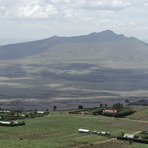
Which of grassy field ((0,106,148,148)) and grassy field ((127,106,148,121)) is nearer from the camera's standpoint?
grassy field ((0,106,148,148))

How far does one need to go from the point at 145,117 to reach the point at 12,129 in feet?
150

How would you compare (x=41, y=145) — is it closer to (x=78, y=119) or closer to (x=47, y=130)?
(x=47, y=130)

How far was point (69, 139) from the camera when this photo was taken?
3728 inches

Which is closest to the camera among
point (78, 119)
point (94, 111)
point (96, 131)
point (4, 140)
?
point (4, 140)

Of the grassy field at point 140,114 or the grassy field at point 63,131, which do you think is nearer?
the grassy field at point 63,131

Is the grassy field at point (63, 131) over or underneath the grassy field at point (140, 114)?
underneath

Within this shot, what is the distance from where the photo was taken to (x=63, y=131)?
351 feet

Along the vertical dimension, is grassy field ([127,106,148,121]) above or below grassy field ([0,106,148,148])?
above

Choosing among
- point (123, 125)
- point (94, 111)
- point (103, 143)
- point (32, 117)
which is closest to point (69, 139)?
point (103, 143)

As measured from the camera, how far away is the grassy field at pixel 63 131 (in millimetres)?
87562

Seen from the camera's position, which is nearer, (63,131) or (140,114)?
(63,131)

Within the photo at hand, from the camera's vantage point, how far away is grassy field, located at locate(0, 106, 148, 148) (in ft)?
287

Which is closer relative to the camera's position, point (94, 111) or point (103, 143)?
point (103, 143)

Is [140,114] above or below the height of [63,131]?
above
